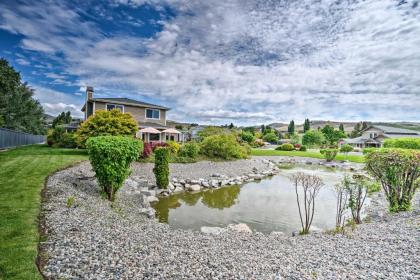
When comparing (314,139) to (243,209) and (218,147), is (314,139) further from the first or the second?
(243,209)

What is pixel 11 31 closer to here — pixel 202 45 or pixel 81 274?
pixel 202 45

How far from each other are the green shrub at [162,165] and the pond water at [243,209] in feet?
2.52

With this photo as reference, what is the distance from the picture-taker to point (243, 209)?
8.38 metres

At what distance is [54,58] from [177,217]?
1346cm

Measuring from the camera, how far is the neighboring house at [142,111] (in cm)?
2180

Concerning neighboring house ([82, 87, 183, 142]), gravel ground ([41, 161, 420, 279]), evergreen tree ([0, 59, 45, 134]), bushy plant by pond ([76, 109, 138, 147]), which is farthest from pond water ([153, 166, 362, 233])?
evergreen tree ([0, 59, 45, 134])

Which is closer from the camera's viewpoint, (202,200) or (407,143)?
(202,200)

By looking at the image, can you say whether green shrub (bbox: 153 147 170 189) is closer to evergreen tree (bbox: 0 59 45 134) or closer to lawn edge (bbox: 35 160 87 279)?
lawn edge (bbox: 35 160 87 279)

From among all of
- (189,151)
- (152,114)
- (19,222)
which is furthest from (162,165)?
(152,114)

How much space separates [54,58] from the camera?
13.9 m

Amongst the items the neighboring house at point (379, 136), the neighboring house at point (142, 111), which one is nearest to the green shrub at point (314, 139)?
the neighboring house at point (379, 136)

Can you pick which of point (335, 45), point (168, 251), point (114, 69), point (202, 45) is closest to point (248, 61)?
point (202, 45)

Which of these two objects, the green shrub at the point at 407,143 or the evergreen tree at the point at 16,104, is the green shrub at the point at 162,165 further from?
the evergreen tree at the point at 16,104

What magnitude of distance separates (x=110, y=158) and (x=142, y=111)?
18882 millimetres
